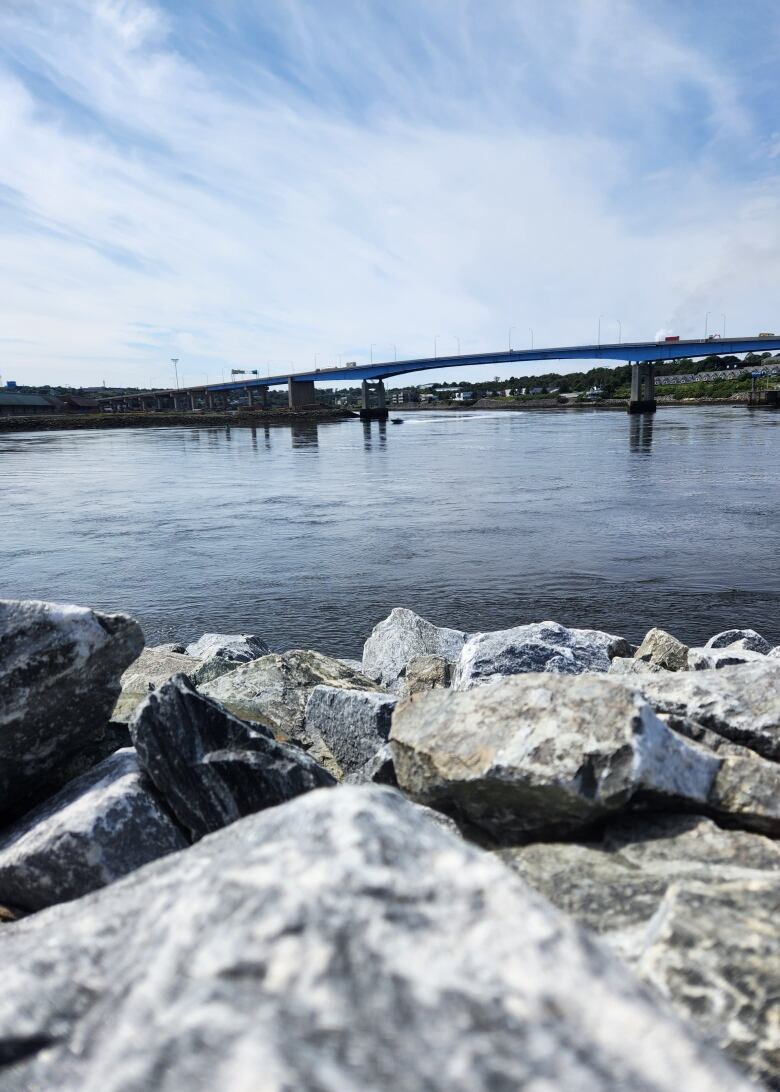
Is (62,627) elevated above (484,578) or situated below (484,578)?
above

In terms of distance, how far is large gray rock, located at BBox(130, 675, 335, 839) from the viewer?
3.50 m

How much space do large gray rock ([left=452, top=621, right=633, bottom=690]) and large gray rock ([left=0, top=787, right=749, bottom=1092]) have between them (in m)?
4.02

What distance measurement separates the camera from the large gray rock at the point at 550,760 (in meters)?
2.83

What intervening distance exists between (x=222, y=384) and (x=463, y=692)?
14059 centimetres

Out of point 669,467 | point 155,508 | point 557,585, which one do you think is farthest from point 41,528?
point 669,467

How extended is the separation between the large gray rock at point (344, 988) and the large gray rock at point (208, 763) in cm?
157

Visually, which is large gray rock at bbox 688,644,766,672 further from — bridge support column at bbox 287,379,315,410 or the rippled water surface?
bridge support column at bbox 287,379,315,410

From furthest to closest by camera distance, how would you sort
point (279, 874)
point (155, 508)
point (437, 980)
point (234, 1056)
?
point (155, 508)
point (279, 874)
point (437, 980)
point (234, 1056)

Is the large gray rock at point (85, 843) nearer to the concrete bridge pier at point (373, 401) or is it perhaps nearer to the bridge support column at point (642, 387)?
the bridge support column at point (642, 387)

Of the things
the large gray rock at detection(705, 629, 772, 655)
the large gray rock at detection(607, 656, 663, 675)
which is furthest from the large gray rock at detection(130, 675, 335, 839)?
the large gray rock at detection(705, 629, 772, 655)

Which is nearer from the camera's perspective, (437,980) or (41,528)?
(437,980)

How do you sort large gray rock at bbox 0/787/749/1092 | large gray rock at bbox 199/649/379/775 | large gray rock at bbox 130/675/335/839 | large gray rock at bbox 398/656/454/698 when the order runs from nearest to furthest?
large gray rock at bbox 0/787/749/1092
large gray rock at bbox 130/675/335/839
large gray rock at bbox 199/649/379/775
large gray rock at bbox 398/656/454/698

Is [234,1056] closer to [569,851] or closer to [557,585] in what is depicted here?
[569,851]

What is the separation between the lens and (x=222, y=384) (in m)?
137
